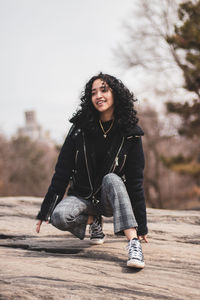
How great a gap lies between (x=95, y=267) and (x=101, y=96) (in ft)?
4.81

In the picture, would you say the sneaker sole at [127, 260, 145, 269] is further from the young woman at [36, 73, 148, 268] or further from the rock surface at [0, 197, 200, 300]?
the young woman at [36, 73, 148, 268]

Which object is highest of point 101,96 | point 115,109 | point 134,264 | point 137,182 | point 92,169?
point 101,96

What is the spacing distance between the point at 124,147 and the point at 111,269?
1.03 m

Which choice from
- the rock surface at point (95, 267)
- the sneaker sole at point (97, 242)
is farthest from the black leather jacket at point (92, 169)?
the sneaker sole at point (97, 242)

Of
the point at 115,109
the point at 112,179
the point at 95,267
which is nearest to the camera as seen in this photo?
the point at 95,267

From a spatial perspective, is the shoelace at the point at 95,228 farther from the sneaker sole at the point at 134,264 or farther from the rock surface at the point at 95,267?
the sneaker sole at the point at 134,264

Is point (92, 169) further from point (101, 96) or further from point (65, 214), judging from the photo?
point (101, 96)

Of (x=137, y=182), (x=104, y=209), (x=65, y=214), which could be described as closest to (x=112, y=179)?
(x=137, y=182)

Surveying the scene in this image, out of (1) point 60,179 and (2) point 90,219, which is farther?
(2) point 90,219

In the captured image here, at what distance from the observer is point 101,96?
2967 millimetres

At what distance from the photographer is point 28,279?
228 centimetres

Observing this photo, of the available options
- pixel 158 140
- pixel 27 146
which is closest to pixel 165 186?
pixel 158 140

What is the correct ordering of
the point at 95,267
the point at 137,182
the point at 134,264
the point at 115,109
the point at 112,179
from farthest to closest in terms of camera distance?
the point at 115,109, the point at 137,182, the point at 112,179, the point at 95,267, the point at 134,264

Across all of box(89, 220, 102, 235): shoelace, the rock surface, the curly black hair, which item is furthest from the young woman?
the rock surface
